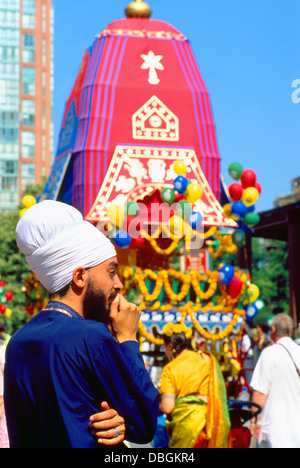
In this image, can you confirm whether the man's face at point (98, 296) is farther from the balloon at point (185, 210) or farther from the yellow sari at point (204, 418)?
the balloon at point (185, 210)

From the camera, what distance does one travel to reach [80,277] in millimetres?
2896

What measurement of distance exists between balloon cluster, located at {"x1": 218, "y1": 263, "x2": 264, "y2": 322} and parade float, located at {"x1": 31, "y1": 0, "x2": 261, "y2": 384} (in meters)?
0.02

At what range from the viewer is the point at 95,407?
106 inches

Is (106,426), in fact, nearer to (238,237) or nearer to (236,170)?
(236,170)

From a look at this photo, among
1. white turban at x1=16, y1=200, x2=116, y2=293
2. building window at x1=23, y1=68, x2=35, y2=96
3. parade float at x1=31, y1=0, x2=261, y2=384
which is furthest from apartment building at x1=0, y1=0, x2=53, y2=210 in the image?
white turban at x1=16, y1=200, x2=116, y2=293

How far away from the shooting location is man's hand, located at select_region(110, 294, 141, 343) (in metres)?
2.89

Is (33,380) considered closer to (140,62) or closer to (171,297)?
(171,297)

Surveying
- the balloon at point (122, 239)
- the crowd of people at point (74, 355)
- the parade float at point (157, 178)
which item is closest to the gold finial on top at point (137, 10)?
the parade float at point (157, 178)

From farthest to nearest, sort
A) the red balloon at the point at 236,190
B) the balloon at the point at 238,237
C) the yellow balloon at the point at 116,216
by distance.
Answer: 1. the balloon at the point at 238,237
2. the red balloon at the point at 236,190
3. the yellow balloon at the point at 116,216

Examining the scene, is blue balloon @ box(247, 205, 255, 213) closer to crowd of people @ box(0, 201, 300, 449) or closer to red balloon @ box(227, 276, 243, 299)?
red balloon @ box(227, 276, 243, 299)

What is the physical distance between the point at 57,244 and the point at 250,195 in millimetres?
9374

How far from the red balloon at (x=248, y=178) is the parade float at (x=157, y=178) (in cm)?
2

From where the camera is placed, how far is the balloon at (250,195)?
12.1 meters

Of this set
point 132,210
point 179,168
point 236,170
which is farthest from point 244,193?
point 132,210
